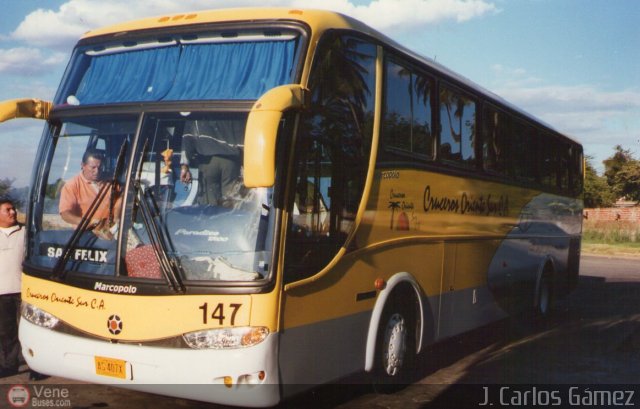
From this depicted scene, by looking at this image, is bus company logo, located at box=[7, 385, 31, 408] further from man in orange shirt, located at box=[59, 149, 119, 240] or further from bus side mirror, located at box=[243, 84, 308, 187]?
bus side mirror, located at box=[243, 84, 308, 187]

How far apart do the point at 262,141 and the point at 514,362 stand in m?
5.84

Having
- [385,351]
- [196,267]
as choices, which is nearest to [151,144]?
[196,267]

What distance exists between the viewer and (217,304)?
5.43 meters

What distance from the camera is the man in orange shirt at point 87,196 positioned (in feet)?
19.2

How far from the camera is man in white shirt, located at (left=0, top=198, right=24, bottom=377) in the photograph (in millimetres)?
7738

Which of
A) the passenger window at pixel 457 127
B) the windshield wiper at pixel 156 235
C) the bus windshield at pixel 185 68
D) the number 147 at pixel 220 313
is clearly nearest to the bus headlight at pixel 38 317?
the windshield wiper at pixel 156 235

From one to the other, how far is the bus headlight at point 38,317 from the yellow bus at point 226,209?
0.03 metres

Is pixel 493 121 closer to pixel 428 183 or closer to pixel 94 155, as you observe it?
pixel 428 183

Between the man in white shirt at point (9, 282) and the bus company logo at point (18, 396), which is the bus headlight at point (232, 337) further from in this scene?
the man in white shirt at point (9, 282)

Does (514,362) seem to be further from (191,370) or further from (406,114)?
(191,370)

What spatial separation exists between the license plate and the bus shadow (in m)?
1.86

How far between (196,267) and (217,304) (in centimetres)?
34

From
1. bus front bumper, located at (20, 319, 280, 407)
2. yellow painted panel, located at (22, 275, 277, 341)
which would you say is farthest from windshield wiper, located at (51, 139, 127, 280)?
bus front bumper, located at (20, 319, 280, 407)

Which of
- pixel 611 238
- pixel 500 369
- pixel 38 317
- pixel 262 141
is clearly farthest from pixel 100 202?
pixel 611 238
